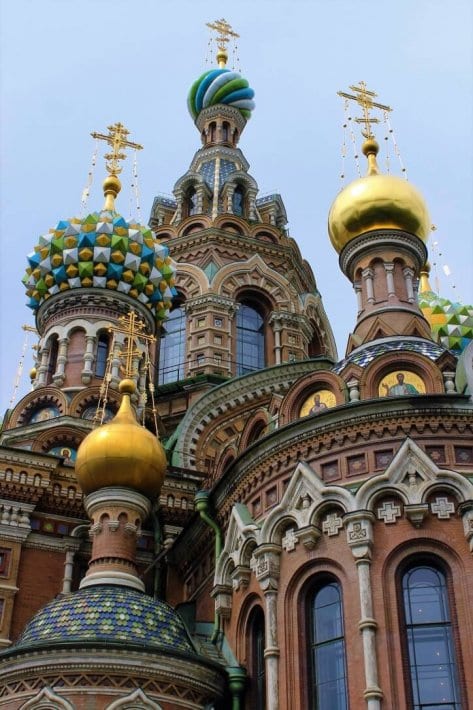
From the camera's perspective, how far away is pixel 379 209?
14070 millimetres

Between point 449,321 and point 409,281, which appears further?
point 449,321

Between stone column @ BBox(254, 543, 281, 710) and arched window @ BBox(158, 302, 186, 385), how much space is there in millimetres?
8792

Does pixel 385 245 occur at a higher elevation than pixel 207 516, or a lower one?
higher

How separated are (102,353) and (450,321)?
752 centimetres

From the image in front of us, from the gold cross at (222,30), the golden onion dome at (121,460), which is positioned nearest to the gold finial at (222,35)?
the gold cross at (222,30)

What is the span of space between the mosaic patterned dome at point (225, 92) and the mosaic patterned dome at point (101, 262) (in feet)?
26.8

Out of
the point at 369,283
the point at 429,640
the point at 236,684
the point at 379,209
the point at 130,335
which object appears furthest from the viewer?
the point at 379,209

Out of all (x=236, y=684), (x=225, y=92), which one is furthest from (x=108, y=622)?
(x=225, y=92)

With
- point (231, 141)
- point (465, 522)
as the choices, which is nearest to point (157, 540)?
point (465, 522)

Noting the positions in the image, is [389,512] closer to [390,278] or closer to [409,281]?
[390,278]

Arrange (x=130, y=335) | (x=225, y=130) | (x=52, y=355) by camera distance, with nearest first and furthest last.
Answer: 1. (x=130, y=335)
2. (x=52, y=355)
3. (x=225, y=130)

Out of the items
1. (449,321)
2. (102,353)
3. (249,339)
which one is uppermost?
(449,321)

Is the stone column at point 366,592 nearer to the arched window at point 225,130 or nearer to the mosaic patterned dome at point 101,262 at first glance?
the mosaic patterned dome at point 101,262

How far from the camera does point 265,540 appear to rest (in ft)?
33.9
